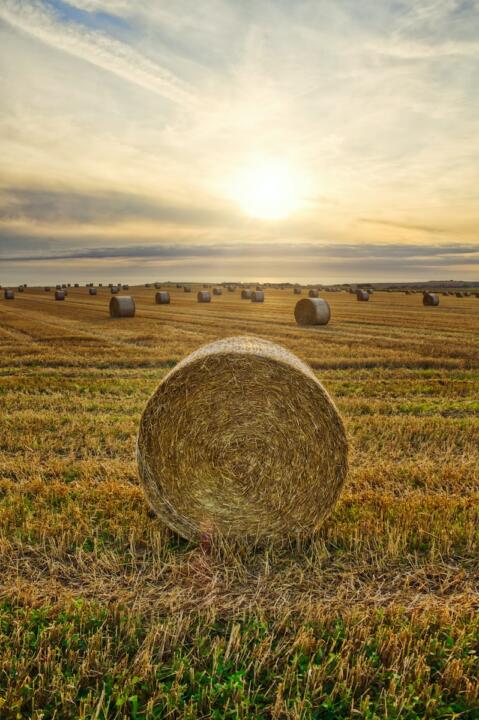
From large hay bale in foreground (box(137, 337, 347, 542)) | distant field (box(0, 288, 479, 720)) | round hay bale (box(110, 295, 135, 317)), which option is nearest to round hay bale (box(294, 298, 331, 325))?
round hay bale (box(110, 295, 135, 317))

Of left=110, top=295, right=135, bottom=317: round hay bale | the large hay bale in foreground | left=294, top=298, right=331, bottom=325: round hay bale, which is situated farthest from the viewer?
left=110, top=295, right=135, bottom=317: round hay bale

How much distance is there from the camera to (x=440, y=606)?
405cm

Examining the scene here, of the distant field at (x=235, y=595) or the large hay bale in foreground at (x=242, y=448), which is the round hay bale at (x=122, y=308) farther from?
the large hay bale in foreground at (x=242, y=448)

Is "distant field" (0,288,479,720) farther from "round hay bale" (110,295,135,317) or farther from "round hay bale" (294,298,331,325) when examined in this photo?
"round hay bale" (110,295,135,317)

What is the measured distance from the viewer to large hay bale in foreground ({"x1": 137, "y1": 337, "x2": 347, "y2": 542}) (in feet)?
17.6

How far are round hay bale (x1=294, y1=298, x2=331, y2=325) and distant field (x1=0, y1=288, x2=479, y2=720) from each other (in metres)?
16.8

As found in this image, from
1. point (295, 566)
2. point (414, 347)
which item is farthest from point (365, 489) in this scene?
point (414, 347)

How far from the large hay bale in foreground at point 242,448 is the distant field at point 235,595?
0.32 meters

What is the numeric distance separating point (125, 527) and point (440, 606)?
2970 millimetres

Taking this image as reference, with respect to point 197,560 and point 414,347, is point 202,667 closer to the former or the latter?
point 197,560

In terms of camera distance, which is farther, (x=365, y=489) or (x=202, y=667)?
(x=365, y=489)

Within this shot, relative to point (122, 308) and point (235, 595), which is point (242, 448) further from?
point (122, 308)

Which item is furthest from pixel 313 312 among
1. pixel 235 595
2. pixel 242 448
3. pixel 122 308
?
pixel 235 595

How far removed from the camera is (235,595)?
14.1ft
